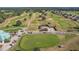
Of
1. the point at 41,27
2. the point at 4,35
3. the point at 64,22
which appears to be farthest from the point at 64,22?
the point at 4,35

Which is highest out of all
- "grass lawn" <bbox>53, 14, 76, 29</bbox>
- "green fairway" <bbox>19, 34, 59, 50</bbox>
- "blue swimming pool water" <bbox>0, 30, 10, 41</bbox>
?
"grass lawn" <bbox>53, 14, 76, 29</bbox>

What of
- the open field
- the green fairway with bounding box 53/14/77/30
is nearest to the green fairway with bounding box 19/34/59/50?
the open field

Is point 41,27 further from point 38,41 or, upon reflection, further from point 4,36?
point 4,36

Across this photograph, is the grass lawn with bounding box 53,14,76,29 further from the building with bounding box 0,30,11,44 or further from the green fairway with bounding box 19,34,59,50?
the building with bounding box 0,30,11,44
